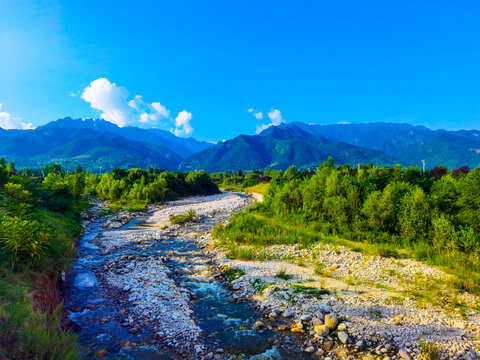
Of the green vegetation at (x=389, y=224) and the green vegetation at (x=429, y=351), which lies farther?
the green vegetation at (x=389, y=224)

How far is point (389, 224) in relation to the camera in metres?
19.3

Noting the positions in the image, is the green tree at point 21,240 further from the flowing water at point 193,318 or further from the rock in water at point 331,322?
the rock in water at point 331,322

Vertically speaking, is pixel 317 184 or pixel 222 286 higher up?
pixel 317 184

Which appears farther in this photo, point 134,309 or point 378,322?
point 134,309

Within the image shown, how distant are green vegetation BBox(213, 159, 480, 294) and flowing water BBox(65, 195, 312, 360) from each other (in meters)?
4.83

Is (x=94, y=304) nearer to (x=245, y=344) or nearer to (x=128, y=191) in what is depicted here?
(x=245, y=344)

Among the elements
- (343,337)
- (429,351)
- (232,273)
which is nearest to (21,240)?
(232,273)

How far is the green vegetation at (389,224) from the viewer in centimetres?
1432

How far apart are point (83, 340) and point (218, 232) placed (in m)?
15.8

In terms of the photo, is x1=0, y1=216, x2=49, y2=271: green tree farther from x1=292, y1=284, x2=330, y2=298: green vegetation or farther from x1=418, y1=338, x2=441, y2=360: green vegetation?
x1=418, y1=338, x2=441, y2=360: green vegetation

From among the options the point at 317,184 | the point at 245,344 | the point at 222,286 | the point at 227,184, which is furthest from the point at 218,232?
the point at 227,184

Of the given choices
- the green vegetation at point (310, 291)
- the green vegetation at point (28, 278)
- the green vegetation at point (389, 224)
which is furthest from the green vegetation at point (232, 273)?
the green vegetation at point (28, 278)

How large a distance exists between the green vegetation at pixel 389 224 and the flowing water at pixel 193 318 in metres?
4.83

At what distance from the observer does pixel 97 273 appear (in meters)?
14.7
